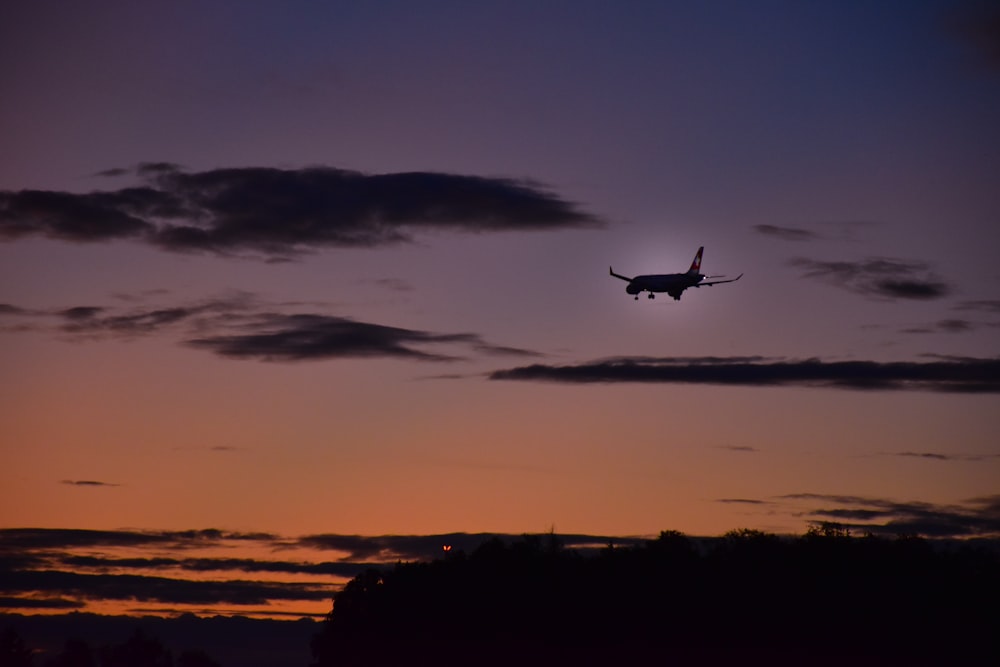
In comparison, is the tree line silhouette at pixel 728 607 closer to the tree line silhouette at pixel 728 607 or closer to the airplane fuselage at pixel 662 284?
the tree line silhouette at pixel 728 607

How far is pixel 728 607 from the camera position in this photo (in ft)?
539

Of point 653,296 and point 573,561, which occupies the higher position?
point 653,296

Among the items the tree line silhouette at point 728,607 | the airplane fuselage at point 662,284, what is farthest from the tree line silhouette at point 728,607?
the airplane fuselage at point 662,284

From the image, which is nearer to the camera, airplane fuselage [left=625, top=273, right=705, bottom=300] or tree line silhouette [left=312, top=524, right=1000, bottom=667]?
tree line silhouette [left=312, top=524, right=1000, bottom=667]

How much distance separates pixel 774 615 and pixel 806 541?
21.1 metres

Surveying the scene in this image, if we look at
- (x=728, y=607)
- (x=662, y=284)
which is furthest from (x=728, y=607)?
(x=662, y=284)

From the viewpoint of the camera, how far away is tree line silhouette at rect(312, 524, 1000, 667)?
504 ft

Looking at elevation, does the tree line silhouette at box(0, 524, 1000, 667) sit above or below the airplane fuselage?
below

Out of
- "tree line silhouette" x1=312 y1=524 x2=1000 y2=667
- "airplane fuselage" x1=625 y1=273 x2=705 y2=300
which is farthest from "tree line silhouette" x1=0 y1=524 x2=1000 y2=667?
"airplane fuselage" x1=625 y1=273 x2=705 y2=300

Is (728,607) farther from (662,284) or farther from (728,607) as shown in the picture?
(662,284)

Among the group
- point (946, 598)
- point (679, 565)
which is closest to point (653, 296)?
point (679, 565)

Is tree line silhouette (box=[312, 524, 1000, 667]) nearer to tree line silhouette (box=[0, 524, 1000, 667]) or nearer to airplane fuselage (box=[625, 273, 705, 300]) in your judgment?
tree line silhouette (box=[0, 524, 1000, 667])

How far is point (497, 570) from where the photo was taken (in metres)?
199

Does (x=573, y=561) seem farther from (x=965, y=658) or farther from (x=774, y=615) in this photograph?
(x=965, y=658)
